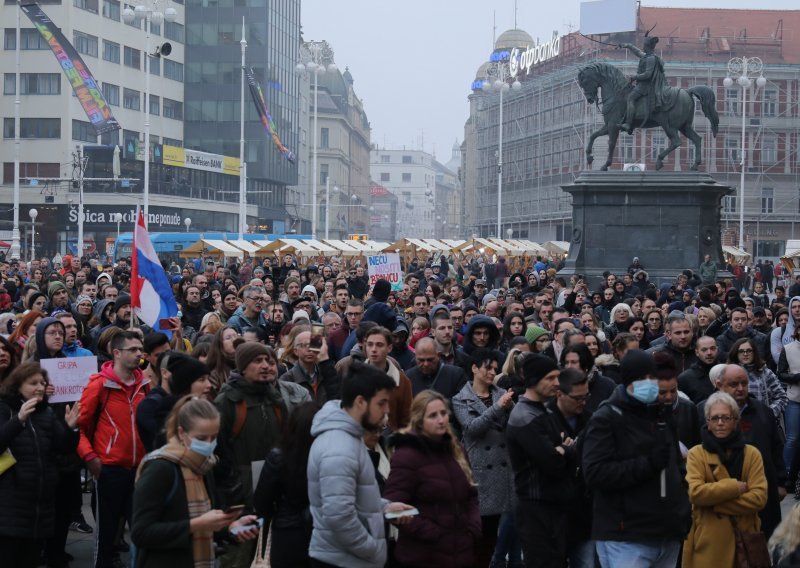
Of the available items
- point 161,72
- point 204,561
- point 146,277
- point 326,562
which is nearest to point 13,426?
point 204,561

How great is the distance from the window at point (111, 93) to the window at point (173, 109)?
789 centimetres

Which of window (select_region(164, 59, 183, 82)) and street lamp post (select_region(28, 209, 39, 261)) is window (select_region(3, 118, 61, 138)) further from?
window (select_region(164, 59, 183, 82))

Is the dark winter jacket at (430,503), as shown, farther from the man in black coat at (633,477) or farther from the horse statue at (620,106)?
the horse statue at (620,106)

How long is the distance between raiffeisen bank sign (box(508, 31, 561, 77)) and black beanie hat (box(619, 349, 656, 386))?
77.3 metres

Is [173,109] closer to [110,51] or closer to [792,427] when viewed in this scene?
[110,51]

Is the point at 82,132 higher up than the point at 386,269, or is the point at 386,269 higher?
the point at 82,132

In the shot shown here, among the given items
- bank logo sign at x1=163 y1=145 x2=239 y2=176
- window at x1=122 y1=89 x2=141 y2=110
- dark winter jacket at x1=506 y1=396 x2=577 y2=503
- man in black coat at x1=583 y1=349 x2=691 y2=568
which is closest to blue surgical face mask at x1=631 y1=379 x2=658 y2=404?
man in black coat at x1=583 y1=349 x2=691 y2=568

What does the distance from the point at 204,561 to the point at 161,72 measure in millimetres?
82159

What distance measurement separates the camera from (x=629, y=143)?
7150 cm

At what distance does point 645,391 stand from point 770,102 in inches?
2824

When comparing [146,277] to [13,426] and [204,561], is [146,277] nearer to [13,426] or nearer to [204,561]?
[13,426]

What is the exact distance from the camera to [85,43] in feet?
251

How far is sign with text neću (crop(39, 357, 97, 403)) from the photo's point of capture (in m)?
8.78

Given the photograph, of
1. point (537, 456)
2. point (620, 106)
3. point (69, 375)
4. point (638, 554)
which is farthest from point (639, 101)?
point (638, 554)
